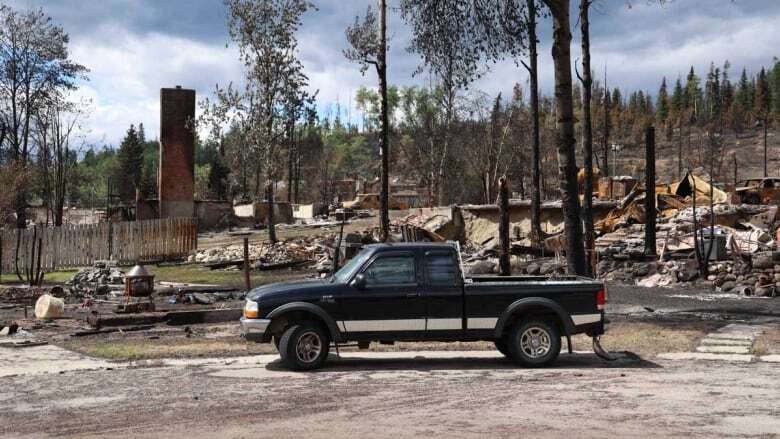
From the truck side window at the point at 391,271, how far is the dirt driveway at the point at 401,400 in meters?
1.22

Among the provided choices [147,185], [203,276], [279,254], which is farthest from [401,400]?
[147,185]

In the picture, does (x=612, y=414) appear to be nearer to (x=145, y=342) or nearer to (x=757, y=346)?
(x=757, y=346)

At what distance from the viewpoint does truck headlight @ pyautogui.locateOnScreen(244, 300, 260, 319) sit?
10492 millimetres

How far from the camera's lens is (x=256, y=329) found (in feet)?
34.2

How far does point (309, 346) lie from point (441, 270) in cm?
214

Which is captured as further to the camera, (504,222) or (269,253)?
(269,253)

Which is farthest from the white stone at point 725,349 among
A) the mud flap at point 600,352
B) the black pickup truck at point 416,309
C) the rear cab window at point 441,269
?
the rear cab window at point 441,269

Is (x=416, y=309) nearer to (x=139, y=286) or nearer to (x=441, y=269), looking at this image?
(x=441, y=269)

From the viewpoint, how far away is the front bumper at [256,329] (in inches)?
410

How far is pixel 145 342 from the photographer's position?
13.5 meters

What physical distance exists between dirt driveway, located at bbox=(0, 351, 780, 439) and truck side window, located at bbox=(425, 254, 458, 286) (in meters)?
1.22

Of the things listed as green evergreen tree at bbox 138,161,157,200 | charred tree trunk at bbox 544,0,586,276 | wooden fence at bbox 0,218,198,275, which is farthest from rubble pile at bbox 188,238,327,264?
green evergreen tree at bbox 138,161,157,200

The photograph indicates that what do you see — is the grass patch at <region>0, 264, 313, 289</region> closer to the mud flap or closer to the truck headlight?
the truck headlight

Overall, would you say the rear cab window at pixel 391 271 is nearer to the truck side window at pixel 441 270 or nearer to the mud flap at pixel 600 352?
the truck side window at pixel 441 270
